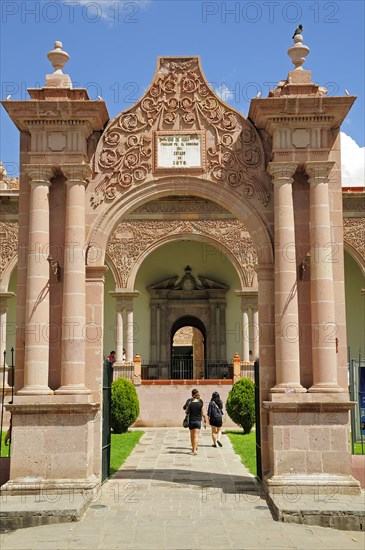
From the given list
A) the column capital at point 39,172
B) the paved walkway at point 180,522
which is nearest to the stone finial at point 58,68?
the column capital at point 39,172

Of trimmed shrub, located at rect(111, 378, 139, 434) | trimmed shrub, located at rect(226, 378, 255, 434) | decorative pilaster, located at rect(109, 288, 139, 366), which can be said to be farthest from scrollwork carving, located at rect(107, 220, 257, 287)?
trimmed shrub, located at rect(226, 378, 255, 434)

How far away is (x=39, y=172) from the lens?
8.95 m

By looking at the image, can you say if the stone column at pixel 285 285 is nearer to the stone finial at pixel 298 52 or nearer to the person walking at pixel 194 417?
the stone finial at pixel 298 52

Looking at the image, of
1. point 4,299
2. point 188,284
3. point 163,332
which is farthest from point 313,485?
point 188,284

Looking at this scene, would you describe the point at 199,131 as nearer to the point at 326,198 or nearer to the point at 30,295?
the point at 326,198

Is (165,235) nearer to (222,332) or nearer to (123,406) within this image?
(222,332)

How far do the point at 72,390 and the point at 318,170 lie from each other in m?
4.46

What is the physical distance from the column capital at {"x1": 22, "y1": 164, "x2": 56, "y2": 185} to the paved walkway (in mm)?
4315

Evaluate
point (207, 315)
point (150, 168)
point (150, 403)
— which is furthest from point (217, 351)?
point (150, 168)

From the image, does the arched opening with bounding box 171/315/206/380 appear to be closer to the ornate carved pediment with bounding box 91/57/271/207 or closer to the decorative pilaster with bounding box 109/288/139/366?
the decorative pilaster with bounding box 109/288/139/366

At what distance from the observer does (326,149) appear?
8984 millimetres

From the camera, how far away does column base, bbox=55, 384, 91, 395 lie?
8469 mm

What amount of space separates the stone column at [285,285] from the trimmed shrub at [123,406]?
7.67 m

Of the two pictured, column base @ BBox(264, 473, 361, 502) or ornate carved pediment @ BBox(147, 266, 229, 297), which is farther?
ornate carved pediment @ BBox(147, 266, 229, 297)
